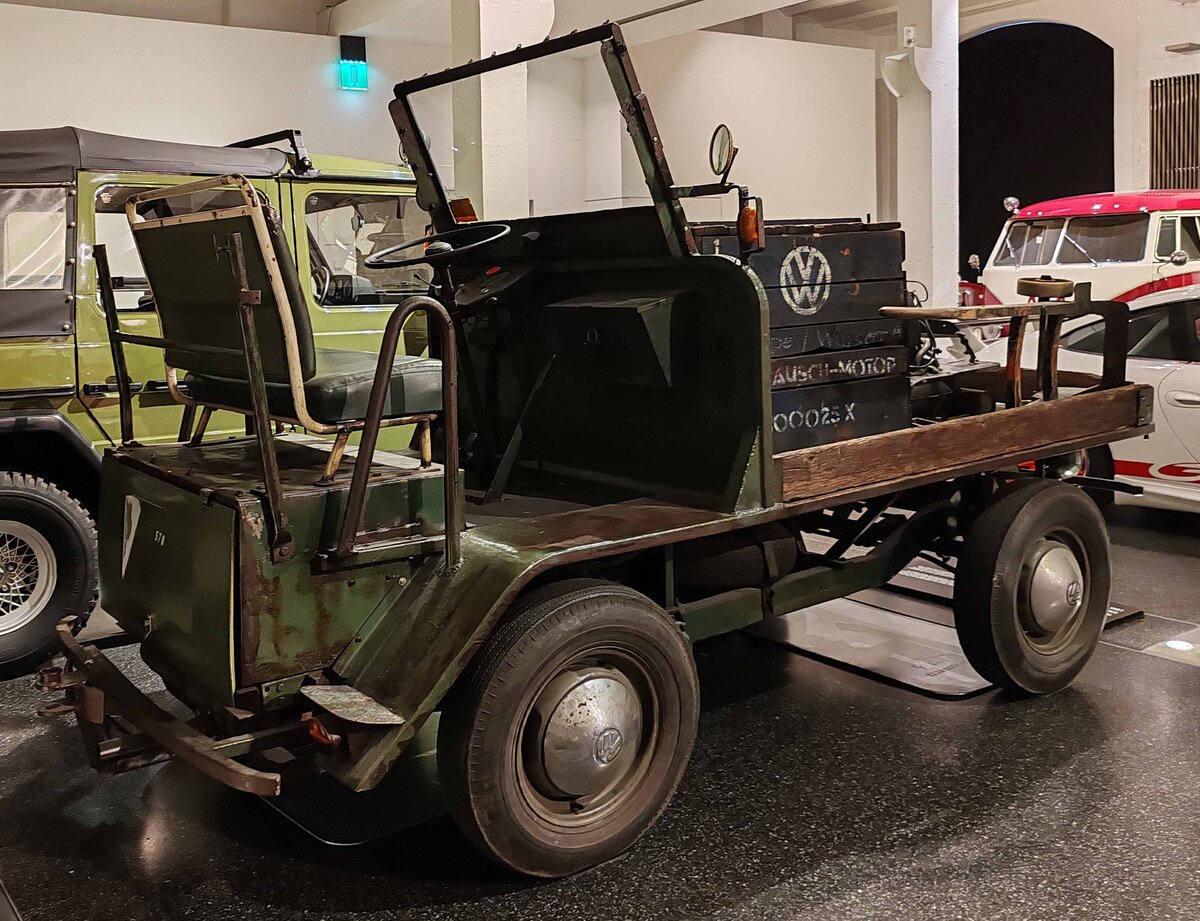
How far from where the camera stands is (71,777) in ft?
12.6

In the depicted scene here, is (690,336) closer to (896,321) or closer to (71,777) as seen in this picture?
(896,321)

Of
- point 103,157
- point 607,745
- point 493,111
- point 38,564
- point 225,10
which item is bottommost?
point 607,745

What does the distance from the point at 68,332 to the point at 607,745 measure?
3313mm

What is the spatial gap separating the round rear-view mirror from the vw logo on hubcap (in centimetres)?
156

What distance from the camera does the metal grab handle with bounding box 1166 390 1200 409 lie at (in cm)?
639

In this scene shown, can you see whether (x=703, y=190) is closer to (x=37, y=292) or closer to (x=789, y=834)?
(x=789, y=834)

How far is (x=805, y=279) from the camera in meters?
3.75

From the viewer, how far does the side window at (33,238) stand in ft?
16.5

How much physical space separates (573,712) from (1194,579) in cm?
407

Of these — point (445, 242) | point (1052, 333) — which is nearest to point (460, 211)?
point (445, 242)

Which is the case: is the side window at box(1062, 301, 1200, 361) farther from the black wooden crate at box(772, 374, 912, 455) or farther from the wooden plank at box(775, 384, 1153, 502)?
the black wooden crate at box(772, 374, 912, 455)

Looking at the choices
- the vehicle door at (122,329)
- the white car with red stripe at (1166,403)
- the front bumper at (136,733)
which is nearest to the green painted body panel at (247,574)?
the front bumper at (136,733)

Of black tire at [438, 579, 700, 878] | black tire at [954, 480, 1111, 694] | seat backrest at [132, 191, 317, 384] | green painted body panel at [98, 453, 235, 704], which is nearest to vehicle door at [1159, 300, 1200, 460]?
black tire at [954, 480, 1111, 694]

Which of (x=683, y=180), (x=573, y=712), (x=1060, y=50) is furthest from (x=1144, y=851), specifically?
(x=1060, y=50)
